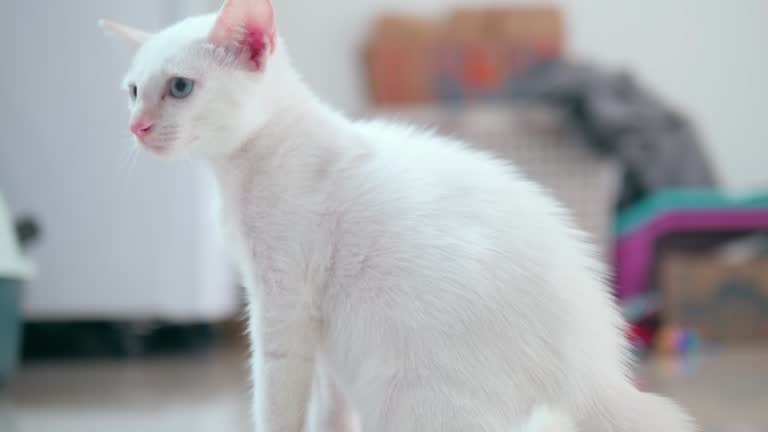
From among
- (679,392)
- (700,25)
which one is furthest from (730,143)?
(679,392)

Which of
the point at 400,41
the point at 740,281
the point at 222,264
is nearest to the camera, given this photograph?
the point at 222,264

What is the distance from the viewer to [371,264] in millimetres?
924

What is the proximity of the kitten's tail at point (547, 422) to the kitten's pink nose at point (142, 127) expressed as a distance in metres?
0.50

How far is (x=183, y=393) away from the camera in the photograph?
1743mm

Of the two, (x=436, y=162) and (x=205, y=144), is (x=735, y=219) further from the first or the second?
(x=205, y=144)

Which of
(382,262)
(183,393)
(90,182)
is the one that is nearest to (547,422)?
(382,262)

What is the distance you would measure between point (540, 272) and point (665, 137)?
1.91m

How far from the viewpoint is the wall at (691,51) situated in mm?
3145

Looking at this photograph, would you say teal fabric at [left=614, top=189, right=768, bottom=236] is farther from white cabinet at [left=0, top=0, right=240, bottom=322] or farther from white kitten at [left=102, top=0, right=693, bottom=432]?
white kitten at [left=102, top=0, right=693, bottom=432]

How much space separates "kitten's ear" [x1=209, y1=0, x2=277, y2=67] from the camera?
0.93 meters

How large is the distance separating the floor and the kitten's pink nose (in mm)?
646

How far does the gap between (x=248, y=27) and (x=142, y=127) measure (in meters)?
0.16

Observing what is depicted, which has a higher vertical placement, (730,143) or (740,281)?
(730,143)

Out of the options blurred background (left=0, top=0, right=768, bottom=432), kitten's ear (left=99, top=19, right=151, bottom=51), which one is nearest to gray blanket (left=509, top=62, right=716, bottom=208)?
blurred background (left=0, top=0, right=768, bottom=432)
